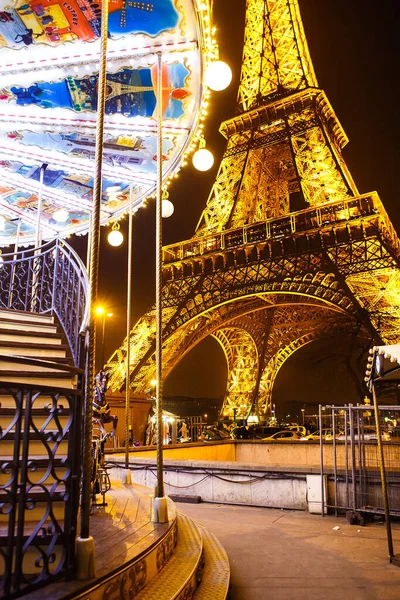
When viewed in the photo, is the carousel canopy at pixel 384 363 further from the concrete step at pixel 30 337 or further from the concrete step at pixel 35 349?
the concrete step at pixel 30 337

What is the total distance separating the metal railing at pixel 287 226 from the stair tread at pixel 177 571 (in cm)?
1749

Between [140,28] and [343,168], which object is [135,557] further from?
[343,168]

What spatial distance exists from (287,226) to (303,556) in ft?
64.5

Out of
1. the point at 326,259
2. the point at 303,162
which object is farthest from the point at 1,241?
the point at 303,162

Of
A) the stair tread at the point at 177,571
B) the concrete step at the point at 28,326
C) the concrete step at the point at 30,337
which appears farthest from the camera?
the concrete step at the point at 28,326

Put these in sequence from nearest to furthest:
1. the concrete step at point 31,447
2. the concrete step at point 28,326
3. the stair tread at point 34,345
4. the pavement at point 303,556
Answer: the concrete step at point 31,447 < the pavement at point 303,556 < the stair tread at point 34,345 < the concrete step at point 28,326

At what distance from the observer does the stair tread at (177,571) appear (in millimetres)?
2802

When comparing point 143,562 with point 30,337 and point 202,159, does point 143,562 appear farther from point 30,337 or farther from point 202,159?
point 202,159

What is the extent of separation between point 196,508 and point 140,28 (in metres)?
7.13

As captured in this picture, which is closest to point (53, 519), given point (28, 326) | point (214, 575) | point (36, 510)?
point (36, 510)

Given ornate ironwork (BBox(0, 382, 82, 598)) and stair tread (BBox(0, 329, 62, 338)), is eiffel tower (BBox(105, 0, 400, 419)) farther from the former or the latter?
ornate ironwork (BBox(0, 382, 82, 598))

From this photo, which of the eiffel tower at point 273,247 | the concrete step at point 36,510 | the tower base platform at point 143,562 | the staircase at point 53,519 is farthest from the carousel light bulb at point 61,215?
the eiffel tower at point 273,247

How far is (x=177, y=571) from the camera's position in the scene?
10.8 feet

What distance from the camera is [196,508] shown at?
786 centimetres
